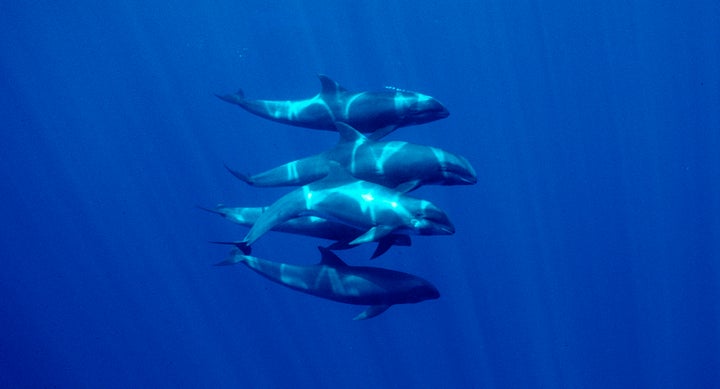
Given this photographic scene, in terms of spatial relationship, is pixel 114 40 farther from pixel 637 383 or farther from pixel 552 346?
pixel 637 383

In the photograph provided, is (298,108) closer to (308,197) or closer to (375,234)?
(308,197)

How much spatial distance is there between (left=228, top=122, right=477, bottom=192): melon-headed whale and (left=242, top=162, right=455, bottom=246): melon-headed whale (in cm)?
18

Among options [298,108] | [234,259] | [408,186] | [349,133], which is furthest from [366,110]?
[234,259]

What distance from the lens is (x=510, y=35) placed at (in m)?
16.2

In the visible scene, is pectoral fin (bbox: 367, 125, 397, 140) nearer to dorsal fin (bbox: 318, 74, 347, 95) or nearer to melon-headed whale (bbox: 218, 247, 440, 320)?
dorsal fin (bbox: 318, 74, 347, 95)

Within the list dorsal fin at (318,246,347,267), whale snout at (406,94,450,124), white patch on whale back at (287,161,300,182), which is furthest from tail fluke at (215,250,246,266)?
whale snout at (406,94,450,124)

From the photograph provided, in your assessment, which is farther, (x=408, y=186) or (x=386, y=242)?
(x=408, y=186)

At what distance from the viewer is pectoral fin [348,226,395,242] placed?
197 inches

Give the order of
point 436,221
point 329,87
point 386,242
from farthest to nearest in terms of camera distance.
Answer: point 329,87
point 386,242
point 436,221

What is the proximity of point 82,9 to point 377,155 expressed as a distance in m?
16.1

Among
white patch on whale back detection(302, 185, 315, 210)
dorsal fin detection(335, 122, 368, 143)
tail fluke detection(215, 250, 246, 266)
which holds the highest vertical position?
dorsal fin detection(335, 122, 368, 143)

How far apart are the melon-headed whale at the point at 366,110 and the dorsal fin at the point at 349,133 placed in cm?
21

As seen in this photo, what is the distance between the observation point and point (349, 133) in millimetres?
5891

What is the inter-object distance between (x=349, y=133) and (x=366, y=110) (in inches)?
16.5
